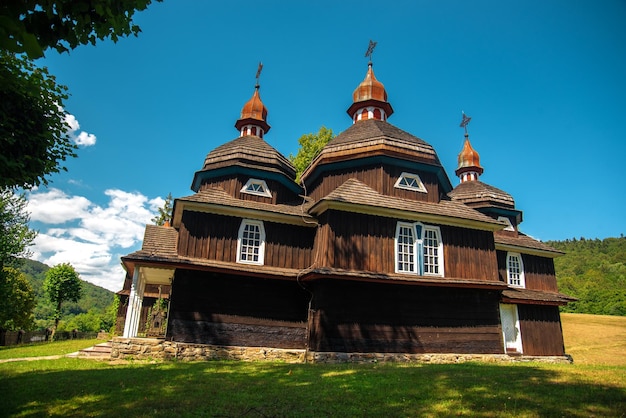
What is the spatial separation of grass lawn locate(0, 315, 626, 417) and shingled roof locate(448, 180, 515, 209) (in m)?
15.9

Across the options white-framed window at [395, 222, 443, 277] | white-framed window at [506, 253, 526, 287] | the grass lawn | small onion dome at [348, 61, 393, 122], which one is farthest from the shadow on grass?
small onion dome at [348, 61, 393, 122]

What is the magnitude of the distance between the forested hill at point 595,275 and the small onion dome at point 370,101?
33.7 meters

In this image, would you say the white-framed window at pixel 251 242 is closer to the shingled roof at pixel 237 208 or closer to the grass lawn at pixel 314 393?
the shingled roof at pixel 237 208

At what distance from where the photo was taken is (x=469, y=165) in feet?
93.9

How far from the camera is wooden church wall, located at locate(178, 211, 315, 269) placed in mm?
16000

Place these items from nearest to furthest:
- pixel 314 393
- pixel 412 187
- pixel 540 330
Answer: pixel 314 393 < pixel 412 187 < pixel 540 330

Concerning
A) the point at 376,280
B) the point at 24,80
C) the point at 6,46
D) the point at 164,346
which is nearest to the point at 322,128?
the point at 376,280

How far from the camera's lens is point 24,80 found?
390 inches

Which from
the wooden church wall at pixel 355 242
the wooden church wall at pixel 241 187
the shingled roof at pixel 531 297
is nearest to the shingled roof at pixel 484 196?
the shingled roof at pixel 531 297

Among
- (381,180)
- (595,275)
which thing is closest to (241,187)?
(381,180)

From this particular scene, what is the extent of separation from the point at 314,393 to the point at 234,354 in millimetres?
7796

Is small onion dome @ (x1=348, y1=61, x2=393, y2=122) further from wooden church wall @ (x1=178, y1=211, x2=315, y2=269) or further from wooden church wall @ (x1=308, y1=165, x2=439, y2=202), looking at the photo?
wooden church wall @ (x1=178, y1=211, x2=315, y2=269)

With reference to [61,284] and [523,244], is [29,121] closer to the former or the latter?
[523,244]

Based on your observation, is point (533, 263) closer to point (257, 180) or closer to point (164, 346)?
point (257, 180)
